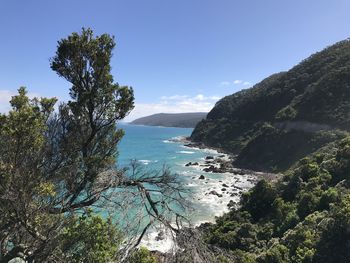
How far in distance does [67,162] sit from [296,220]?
26.8 meters

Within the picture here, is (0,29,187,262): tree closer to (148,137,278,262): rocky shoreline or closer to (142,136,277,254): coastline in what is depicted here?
(142,136,277,254): coastline

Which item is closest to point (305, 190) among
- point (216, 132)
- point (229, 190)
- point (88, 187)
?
point (229, 190)

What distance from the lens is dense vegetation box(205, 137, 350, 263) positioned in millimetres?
22469

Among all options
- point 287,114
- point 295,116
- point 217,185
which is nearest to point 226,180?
point 217,185

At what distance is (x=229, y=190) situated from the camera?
2223 inches

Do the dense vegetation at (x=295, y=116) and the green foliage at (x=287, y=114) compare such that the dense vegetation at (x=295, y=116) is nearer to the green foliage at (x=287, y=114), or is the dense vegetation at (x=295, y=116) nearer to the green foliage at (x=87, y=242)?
the green foliage at (x=287, y=114)

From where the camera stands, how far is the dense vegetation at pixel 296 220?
22469 millimetres

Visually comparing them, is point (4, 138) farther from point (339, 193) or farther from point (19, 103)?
point (339, 193)

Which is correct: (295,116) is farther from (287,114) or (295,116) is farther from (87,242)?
(87,242)

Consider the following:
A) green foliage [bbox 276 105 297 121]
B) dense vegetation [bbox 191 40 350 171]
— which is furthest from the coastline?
green foliage [bbox 276 105 297 121]

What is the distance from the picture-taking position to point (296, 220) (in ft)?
103

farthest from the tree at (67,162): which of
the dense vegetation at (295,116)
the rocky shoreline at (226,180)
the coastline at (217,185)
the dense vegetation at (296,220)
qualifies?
the dense vegetation at (295,116)

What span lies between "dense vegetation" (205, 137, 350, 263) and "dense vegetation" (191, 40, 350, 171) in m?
31.5

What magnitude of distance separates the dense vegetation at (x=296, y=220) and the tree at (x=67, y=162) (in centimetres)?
1192
